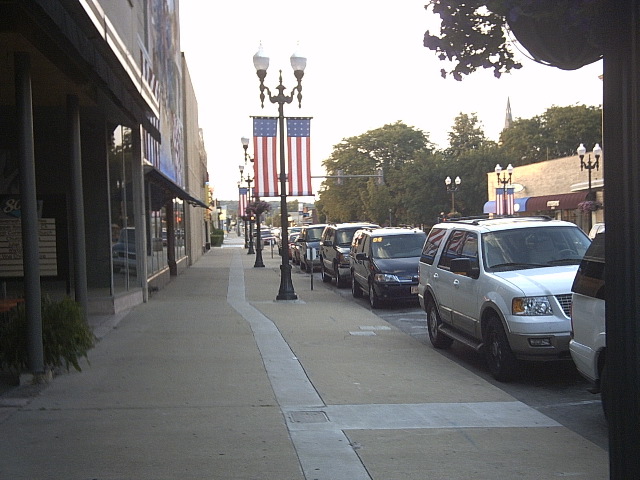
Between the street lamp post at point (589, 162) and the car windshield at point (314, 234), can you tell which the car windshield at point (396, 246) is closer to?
the car windshield at point (314, 234)

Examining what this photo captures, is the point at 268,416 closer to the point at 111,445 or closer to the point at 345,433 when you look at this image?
the point at 345,433

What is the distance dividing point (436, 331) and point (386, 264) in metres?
5.67

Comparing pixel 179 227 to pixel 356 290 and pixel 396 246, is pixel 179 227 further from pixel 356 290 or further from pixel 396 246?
pixel 396 246

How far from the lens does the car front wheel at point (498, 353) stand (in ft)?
28.2

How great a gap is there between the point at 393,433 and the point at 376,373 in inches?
107

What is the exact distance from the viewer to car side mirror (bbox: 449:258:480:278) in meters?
9.46

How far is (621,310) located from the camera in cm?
263

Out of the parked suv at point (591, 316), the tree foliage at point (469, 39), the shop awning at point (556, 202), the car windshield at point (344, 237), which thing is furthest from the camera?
the shop awning at point (556, 202)

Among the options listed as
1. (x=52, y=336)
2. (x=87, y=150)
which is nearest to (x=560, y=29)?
(x=52, y=336)

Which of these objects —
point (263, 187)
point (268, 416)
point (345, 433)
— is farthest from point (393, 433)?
point (263, 187)

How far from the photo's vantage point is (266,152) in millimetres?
19719


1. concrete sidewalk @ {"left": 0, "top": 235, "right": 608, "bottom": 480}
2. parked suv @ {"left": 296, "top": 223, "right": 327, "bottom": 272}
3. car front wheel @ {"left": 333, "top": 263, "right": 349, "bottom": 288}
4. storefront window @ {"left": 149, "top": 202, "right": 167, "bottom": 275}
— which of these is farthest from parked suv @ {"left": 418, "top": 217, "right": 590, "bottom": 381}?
parked suv @ {"left": 296, "top": 223, "right": 327, "bottom": 272}

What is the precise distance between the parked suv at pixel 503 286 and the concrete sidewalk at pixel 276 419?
520 mm

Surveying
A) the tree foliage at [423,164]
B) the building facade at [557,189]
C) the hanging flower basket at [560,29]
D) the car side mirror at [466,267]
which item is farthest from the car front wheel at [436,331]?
the tree foliage at [423,164]
